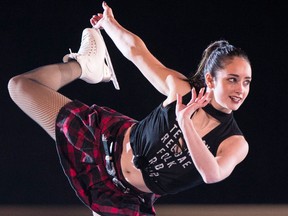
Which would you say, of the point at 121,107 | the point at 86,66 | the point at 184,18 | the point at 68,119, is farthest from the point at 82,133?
the point at 184,18

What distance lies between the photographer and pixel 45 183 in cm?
312

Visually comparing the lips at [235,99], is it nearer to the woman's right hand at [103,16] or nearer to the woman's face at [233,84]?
the woman's face at [233,84]

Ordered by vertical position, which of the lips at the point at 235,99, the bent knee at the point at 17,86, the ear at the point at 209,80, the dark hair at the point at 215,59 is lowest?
the lips at the point at 235,99

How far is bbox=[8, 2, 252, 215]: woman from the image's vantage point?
192cm

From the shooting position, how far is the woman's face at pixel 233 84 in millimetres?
1855

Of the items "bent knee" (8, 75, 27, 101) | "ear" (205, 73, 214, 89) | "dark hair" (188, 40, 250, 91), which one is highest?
"bent knee" (8, 75, 27, 101)

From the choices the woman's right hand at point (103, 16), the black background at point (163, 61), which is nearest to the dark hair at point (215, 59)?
the woman's right hand at point (103, 16)

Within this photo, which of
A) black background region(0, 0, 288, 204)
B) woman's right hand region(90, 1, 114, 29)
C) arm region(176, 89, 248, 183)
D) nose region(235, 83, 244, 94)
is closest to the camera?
arm region(176, 89, 248, 183)

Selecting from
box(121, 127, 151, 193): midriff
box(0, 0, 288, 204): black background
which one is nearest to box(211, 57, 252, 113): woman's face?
box(121, 127, 151, 193): midriff

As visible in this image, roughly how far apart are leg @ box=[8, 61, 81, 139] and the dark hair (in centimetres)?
50

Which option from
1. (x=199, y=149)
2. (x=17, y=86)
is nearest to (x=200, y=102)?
(x=199, y=149)

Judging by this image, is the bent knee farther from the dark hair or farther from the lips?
the lips

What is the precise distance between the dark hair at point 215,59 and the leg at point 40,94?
0.50 meters

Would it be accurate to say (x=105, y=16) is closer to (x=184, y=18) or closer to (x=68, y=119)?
(x=68, y=119)
